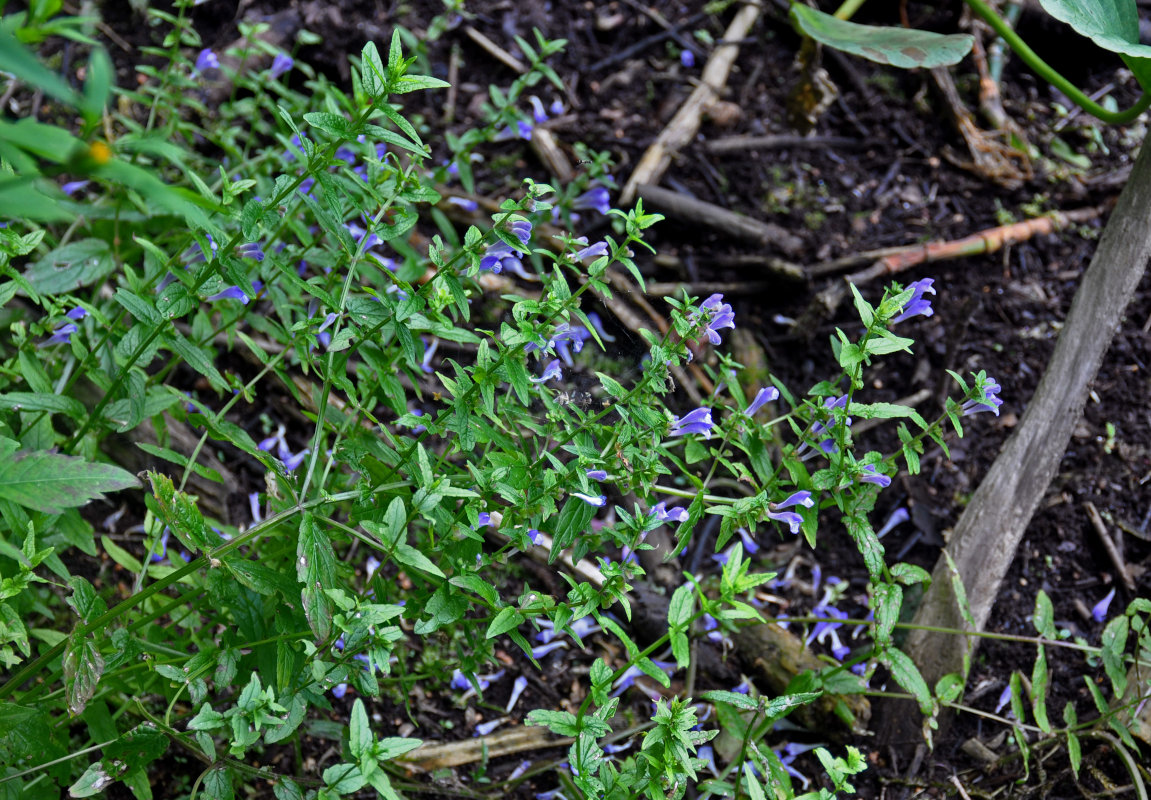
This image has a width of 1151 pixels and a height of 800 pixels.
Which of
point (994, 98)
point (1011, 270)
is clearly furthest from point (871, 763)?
point (994, 98)

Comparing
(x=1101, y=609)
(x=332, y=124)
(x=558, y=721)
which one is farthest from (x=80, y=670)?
(x=1101, y=609)

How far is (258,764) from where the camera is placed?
2646 mm

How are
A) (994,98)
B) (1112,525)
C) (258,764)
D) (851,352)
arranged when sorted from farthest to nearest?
(994,98)
(1112,525)
(258,764)
(851,352)

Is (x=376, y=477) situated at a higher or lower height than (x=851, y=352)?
lower

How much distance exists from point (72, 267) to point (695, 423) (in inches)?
75.2

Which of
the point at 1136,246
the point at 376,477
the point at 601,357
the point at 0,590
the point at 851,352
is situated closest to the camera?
the point at 0,590

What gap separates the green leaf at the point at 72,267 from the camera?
2.73 metres

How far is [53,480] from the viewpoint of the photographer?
5.27ft

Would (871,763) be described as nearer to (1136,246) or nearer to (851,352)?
(851,352)

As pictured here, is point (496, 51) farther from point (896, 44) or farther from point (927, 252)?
point (927, 252)

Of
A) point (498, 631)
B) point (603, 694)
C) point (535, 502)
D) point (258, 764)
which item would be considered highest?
point (535, 502)

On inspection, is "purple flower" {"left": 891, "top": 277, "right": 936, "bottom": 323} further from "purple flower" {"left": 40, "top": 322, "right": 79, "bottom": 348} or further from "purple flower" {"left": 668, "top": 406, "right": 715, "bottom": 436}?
"purple flower" {"left": 40, "top": 322, "right": 79, "bottom": 348}

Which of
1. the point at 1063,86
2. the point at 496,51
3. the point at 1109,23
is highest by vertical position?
the point at 1109,23

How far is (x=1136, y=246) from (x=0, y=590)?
10.3 feet
